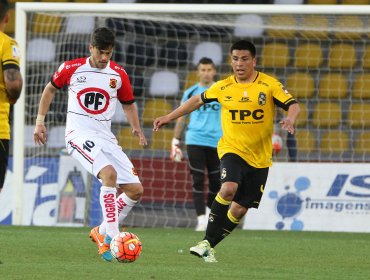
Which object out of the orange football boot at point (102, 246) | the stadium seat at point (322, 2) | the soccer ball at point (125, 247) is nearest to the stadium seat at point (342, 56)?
the stadium seat at point (322, 2)

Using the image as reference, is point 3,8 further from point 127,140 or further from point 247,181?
point 127,140

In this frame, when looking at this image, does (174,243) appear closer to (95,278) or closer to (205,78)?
(205,78)

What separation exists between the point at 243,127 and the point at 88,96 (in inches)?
52.2

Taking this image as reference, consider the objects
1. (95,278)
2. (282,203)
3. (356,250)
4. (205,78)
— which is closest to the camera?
(95,278)

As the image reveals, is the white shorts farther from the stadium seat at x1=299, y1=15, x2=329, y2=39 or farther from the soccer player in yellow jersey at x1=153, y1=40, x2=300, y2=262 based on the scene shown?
the stadium seat at x1=299, y1=15, x2=329, y2=39

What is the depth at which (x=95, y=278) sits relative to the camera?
24.5 ft

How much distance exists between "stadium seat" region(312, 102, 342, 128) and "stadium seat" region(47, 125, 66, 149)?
345cm

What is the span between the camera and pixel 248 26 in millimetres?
14977

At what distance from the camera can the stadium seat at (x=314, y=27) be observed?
1464cm

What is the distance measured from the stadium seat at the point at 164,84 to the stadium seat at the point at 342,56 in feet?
7.28

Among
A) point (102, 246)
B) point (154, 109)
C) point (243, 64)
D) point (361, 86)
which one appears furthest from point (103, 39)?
point (361, 86)

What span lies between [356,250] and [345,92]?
203 inches

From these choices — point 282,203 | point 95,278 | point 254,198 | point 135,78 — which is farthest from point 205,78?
point 95,278

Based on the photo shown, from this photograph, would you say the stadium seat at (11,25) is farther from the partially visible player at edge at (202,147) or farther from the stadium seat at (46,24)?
the partially visible player at edge at (202,147)
